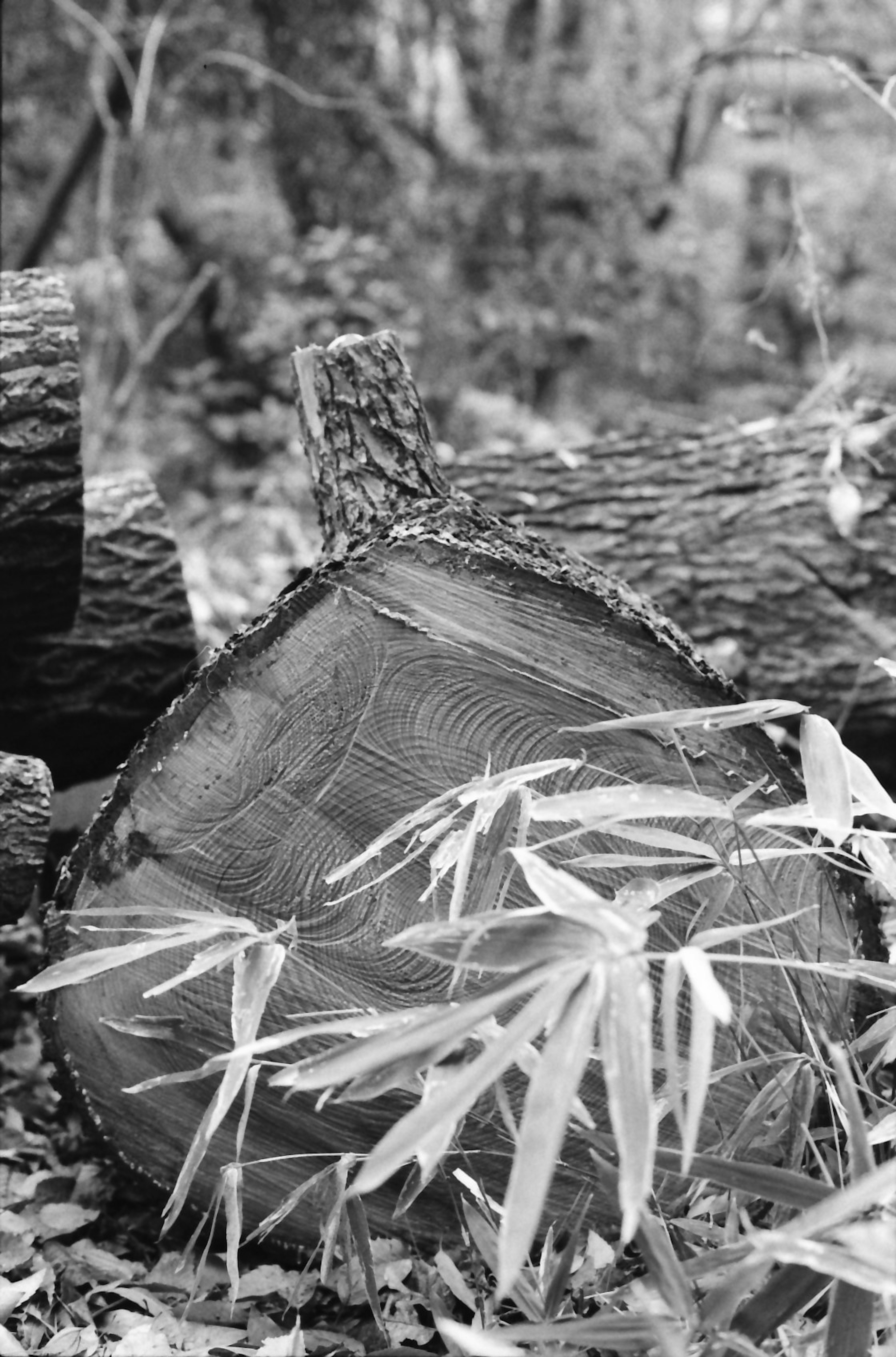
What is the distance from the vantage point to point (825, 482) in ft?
8.91

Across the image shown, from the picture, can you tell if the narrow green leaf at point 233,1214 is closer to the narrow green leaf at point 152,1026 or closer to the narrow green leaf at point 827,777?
the narrow green leaf at point 152,1026

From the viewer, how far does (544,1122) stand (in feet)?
2.77

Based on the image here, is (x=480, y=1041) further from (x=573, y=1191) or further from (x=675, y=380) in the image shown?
(x=675, y=380)

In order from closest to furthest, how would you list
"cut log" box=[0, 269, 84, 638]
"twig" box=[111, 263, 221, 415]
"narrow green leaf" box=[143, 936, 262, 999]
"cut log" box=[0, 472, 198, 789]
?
"narrow green leaf" box=[143, 936, 262, 999]
"cut log" box=[0, 269, 84, 638]
"cut log" box=[0, 472, 198, 789]
"twig" box=[111, 263, 221, 415]

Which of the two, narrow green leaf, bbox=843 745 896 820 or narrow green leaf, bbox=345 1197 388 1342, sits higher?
narrow green leaf, bbox=843 745 896 820

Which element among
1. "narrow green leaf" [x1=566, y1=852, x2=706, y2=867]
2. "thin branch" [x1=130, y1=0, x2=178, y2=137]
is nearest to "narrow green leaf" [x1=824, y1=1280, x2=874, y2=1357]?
"narrow green leaf" [x1=566, y1=852, x2=706, y2=867]

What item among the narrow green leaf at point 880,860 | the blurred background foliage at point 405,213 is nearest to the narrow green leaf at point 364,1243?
the narrow green leaf at point 880,860

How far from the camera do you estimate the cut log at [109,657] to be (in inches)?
97.2

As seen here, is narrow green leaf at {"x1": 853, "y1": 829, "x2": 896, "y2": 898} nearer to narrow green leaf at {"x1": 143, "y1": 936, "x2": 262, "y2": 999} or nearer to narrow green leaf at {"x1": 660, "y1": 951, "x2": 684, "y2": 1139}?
narrow green leaf at {"x1": 660, "y1": 951, "x2": 684, "y2": 1139}

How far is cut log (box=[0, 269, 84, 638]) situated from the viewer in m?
2.15

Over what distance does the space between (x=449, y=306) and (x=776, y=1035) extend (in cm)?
616

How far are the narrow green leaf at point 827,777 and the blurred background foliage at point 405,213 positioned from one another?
10.9ft

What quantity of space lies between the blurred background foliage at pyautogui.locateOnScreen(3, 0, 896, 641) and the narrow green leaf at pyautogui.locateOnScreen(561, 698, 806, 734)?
10.8 ft

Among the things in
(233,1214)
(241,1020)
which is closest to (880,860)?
(241,1020)
